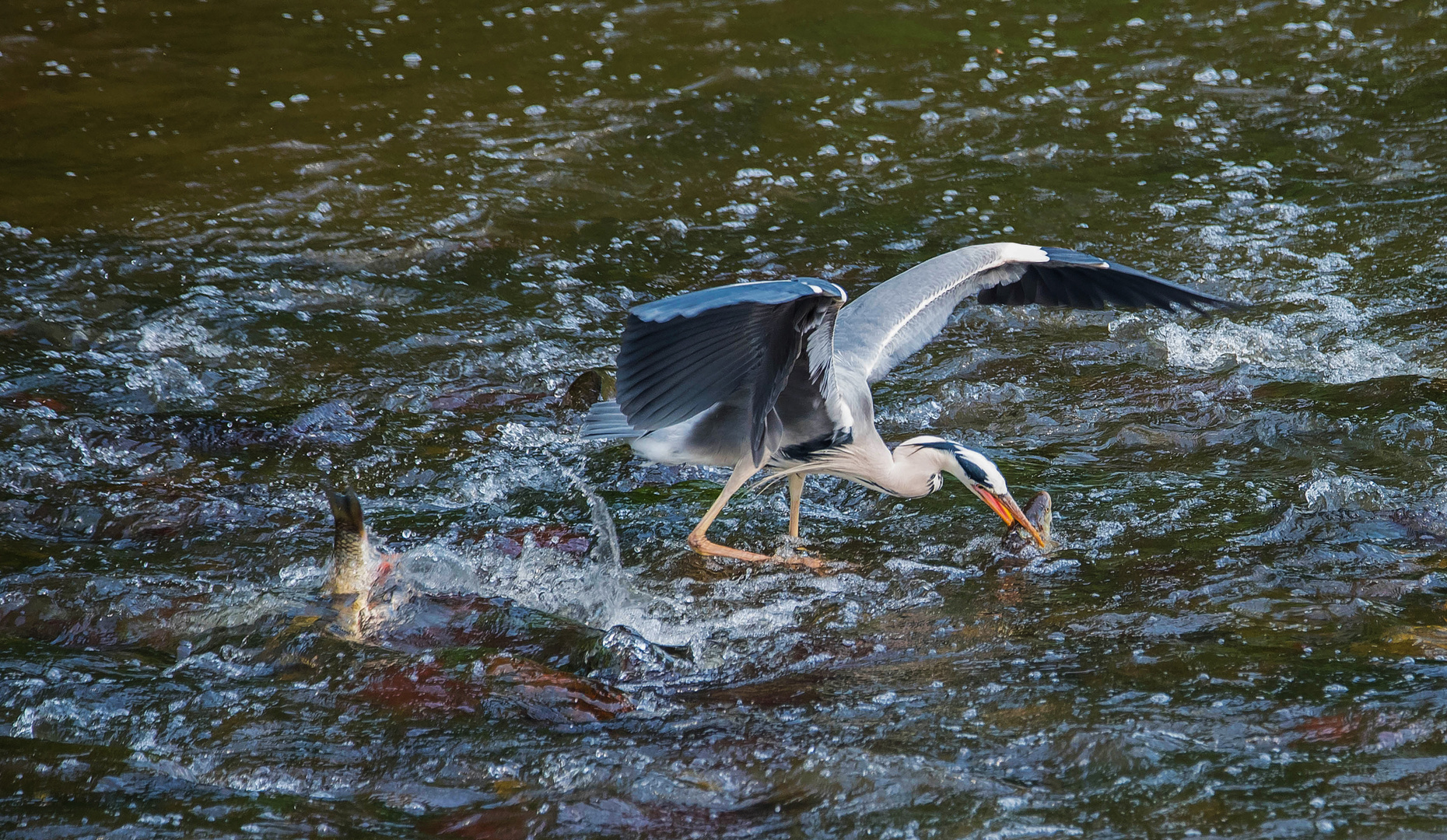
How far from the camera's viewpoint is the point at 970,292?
545 centimetres

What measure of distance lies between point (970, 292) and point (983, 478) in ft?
3.81

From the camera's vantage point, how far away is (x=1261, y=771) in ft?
9.98

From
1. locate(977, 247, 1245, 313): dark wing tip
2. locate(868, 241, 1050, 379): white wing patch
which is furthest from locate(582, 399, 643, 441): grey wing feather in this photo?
locate(977, 247, 1245, 313): dark wing tip

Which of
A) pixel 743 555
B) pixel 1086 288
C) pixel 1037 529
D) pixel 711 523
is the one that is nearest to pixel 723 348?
pixel 743 555

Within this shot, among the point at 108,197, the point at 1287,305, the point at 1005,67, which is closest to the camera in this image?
the point at 1287,305

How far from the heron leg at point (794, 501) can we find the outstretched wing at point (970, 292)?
1.77ft

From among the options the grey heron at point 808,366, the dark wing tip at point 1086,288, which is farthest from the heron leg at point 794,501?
the dark wing tip at point 1086,288

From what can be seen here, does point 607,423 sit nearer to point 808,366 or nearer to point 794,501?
point 794,501

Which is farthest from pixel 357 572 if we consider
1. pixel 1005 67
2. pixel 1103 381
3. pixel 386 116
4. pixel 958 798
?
pixel 1005 67

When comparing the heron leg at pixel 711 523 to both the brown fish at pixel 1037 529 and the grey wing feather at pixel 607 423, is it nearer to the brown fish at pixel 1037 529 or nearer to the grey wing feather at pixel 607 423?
the grey wing feather at pixel 607 423

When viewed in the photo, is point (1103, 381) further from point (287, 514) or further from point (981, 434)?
point (287, 514)

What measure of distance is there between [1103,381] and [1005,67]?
4768mm

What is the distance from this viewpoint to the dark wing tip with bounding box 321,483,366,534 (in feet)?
12.6

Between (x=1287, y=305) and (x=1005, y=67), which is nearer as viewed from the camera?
(x=1287, y=305)
